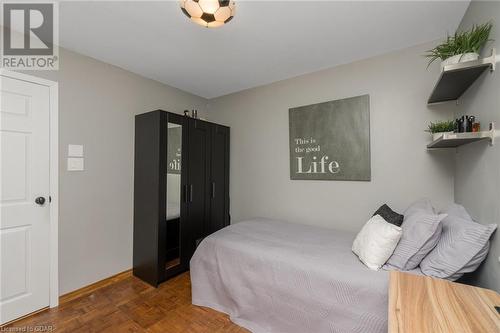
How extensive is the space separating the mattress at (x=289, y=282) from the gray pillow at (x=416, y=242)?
5.4 inches

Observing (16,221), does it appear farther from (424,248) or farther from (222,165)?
(424,248)

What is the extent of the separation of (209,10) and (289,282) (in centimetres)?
194

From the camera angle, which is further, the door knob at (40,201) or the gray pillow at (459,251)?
the door knob at (40,201)

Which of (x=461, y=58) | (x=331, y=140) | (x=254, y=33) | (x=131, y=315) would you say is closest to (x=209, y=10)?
(x=254, y=33)

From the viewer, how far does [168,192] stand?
266 centimetres

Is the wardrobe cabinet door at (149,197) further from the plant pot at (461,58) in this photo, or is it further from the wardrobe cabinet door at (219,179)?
the plant pot at (461,58)

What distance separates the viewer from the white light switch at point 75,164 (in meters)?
2.33

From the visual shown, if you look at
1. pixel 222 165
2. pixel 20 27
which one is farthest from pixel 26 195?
pixel 222 165

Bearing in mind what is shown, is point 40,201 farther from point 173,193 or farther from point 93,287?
point 173,193

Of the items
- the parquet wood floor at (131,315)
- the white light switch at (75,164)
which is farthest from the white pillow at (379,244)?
the white light switch at (75,164)

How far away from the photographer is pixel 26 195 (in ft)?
6.75

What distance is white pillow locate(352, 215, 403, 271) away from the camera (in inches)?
60.1

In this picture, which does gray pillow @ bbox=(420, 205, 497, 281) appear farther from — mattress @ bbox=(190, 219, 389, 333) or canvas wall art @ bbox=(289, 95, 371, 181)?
canvas wall art @ bbox=(289, 95, 371, 181)

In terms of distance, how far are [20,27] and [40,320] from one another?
2.55 meters
